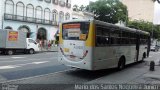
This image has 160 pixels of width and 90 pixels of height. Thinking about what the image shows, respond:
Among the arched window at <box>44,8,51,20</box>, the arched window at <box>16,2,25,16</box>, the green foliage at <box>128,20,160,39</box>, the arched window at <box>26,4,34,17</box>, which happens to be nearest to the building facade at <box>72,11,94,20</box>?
the arched window at <box>44,8,51,20</box>

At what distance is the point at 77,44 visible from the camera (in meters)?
12.2

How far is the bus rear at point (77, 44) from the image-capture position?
11.8 meters

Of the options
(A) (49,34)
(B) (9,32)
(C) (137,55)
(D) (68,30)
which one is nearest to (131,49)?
(C) (137,55)

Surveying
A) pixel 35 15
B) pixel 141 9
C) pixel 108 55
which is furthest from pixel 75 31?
pixel 141 9

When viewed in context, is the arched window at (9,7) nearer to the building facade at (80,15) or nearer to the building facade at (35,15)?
A: the building facade at (35,15)

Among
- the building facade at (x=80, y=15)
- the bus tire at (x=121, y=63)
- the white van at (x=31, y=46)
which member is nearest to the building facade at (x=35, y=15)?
the building facade at (x=80, y=15)

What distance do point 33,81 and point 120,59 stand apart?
6.27 metres

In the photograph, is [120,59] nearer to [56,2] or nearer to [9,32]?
[9,32]

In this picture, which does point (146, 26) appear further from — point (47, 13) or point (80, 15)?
point (47, 13)

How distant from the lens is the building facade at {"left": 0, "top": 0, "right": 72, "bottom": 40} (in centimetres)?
3962

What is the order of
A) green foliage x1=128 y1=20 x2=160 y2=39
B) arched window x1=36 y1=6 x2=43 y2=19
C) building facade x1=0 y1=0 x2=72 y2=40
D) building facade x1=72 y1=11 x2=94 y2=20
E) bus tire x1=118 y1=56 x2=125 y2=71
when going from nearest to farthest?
bus tire x1=118 y1=56 x2=125 y2=71 < building facade x1=0 y1=0 x2=72 y2=40 < arched window x1=36 y1=6 x2=43 y2=19 < building facade x1=72 y1=11 x2=94 y2=20 < green foliage x1=128 y1=20 x2=160 y2=39

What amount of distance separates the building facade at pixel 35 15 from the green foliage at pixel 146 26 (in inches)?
1128

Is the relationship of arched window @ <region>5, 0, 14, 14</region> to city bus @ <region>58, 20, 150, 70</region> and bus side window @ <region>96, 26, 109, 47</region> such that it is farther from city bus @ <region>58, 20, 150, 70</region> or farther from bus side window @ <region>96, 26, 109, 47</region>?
bus side window @ <region>96, 26, 109, 47</region>

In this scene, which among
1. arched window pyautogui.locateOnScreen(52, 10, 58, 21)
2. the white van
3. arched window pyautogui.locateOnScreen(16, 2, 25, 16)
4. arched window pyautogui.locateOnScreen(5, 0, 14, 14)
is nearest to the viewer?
the white van
